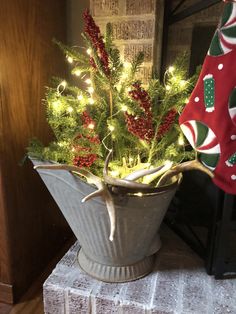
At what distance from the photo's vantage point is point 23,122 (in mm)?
1213

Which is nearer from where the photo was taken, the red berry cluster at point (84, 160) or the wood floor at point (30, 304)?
the red berry cluster at point (84, 160)

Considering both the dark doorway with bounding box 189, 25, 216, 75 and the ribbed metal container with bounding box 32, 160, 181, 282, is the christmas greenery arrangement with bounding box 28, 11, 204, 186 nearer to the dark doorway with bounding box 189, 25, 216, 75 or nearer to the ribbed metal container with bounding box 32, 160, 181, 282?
the ribbed metal container with bounding box 32, 160, 181, 282

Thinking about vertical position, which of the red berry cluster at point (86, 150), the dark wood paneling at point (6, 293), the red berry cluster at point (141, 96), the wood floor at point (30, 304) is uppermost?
the red berry cluster at point (141, 96)

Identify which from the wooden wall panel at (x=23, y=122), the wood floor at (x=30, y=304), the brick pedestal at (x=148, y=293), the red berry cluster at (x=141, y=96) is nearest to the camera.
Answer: the red berry cluster at (x=141, y=96)

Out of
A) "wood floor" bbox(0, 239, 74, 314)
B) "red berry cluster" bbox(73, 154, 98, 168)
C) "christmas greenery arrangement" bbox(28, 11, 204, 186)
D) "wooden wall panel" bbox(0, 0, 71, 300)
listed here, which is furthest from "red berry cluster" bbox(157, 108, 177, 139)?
"wood floor" bbox(0, 239, 74, 314)

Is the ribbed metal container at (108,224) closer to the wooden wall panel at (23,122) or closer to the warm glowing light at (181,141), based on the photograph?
the warm glowing light at (181,141)

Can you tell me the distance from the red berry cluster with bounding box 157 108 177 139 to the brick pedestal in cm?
53

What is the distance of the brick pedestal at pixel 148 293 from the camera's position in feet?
3.14

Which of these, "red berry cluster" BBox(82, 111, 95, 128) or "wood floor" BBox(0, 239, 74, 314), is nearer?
"red berry cluster" BBox(82, 111, 95, 128)

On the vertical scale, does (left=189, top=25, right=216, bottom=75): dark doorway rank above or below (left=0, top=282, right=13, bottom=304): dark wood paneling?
above

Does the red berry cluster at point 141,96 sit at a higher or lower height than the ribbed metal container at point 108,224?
higher

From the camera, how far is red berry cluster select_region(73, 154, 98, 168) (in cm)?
92

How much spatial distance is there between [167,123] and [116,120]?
16 cm

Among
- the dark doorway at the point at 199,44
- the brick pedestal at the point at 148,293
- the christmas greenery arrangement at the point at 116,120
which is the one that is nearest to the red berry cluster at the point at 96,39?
the christmas greenery arrangement at the point at 116,120
